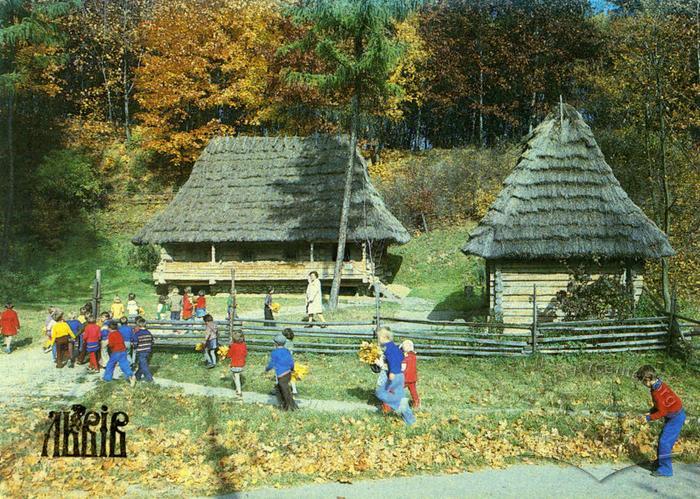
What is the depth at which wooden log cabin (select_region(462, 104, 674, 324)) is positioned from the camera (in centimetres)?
1684

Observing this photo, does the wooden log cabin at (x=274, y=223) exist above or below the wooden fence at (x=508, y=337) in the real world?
above

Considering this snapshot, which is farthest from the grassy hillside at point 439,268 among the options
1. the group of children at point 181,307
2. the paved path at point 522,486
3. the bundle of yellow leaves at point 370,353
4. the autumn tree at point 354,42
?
the paved path at point 522,486

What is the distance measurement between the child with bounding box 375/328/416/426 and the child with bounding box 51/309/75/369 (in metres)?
9.09

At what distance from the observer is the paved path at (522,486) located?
25.0 feet

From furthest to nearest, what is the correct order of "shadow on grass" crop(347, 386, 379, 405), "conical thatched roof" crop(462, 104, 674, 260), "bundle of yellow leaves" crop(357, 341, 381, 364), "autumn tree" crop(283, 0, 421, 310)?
"autumn tree" crop(283, 0, 421, 310) < "conical thatched roof" crop(462, 104, 674, 260) < "shadow on grass" crop(347, 386, 379, 405) < "bundle of yellow leaves" crop(357, 341, 381, 364)

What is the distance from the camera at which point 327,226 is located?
25141 mm

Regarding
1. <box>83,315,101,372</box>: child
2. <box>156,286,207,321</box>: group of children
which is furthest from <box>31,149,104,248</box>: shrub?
<box>83,315,101,372</box>: child

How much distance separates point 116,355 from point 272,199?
15.0 meters

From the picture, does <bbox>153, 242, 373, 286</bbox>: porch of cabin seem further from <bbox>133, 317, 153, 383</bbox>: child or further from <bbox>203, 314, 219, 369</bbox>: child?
<bbox>133, 317, 153, 383</bbox>: child

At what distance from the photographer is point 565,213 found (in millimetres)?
17484

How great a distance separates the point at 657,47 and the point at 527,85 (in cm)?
2398

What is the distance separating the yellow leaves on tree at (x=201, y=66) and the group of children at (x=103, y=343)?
2253cm

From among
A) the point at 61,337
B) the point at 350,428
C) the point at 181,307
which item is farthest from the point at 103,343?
the point at 350,428

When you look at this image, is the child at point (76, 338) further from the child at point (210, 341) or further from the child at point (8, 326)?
the child at point (210, 341)
